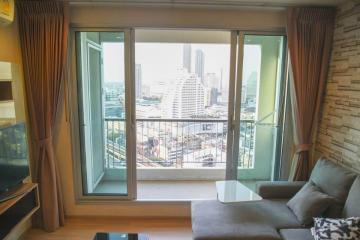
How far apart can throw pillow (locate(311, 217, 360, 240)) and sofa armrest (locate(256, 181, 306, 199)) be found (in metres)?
0.69

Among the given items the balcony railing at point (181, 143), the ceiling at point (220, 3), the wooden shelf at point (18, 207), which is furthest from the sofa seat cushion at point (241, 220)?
the ceiling at point (220, 3)

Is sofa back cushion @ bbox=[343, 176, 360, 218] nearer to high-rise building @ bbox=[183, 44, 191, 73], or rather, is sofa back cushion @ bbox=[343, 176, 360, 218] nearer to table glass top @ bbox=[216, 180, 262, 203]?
table glass top @ bbox=[216, 180, 262, 203]

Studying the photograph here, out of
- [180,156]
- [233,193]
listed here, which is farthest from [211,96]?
[233,193]

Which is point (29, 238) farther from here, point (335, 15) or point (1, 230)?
point (335, 15)

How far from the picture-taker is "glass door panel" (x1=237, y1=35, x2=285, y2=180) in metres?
2.92

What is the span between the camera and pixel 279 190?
259 centimetres

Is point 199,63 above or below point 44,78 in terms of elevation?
above

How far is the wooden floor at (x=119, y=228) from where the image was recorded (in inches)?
106

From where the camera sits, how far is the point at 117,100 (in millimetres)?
2961

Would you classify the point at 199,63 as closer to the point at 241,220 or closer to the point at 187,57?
the point at 187,57

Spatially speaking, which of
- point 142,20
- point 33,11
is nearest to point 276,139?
point 142,20

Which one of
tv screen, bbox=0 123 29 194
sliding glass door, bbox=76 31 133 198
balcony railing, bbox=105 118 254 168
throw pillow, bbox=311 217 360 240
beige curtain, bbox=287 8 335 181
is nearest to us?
throw pillow, bbox=311 217 360 240

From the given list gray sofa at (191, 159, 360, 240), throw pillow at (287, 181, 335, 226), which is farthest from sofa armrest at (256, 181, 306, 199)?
throw pillow at (287, 181, 335, 226)

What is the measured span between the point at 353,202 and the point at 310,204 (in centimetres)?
31
